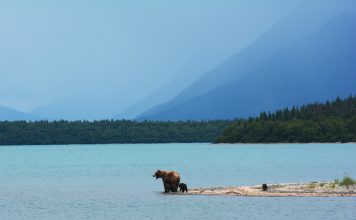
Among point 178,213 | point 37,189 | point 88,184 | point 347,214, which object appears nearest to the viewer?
point 347,214

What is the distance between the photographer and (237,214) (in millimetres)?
57688

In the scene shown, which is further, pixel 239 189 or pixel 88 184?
pixel 88 184

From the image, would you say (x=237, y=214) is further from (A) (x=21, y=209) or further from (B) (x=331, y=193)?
(A) (x=21, y=209)

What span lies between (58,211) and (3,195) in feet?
59.5

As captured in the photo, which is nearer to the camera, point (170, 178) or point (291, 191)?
point (291, 191)

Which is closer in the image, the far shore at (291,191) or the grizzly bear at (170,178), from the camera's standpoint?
the far shore at (291,191)

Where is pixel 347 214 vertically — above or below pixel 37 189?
below

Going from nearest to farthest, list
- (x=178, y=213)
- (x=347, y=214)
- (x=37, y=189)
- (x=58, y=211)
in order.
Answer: (x=347, y=214), (x=178, y=213), (x=58, y=211), (x=37, y=189)

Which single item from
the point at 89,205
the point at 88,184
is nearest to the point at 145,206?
the point at 89,205

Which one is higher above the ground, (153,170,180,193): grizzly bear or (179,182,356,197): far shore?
(153,170,180,193): grizzly bear

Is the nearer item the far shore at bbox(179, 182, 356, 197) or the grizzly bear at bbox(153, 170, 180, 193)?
the far shore at bbox(179, 182, 356, 197)

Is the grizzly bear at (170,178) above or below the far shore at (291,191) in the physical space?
above

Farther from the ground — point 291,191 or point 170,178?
point 170,178

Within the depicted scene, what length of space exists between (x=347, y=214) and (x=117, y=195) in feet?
89.6
